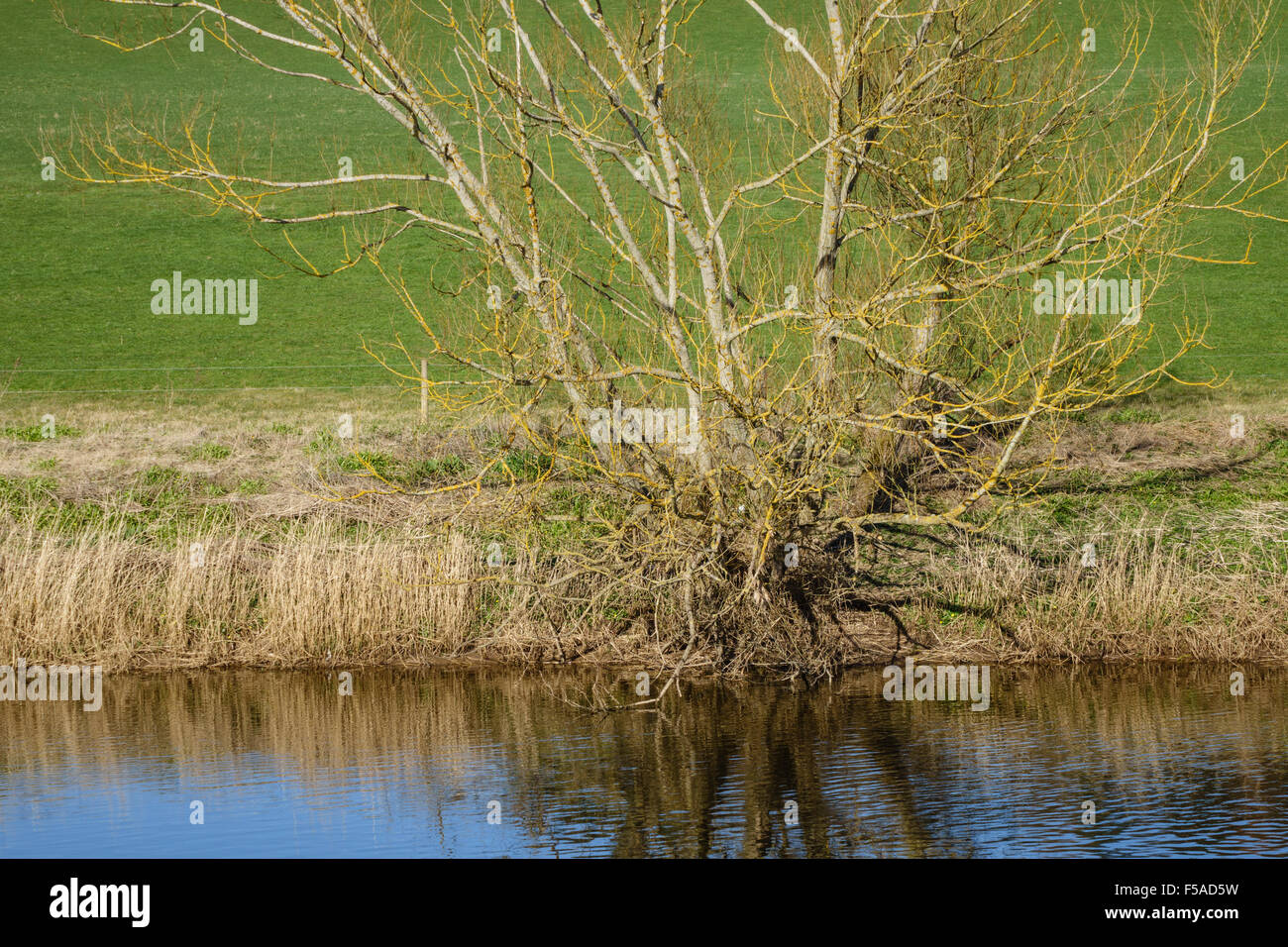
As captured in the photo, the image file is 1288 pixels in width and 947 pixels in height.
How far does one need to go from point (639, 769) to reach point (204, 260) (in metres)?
33.0

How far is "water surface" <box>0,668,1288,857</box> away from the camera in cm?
1038

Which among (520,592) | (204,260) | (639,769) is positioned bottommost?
(639,769)

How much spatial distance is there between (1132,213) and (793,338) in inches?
403

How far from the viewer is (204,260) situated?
136ft

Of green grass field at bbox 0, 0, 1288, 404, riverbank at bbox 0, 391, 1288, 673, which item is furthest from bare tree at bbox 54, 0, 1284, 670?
green grass field at bbox 0, 0, 1288, 404

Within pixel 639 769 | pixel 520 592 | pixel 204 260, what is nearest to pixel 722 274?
pixel 520 592

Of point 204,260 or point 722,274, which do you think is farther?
point 204,260

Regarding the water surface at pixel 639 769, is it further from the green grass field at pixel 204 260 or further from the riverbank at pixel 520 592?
the green grass field at pixel 204 260

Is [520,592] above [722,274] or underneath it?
underneath

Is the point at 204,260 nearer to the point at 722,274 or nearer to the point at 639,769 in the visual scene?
the point at 722,274

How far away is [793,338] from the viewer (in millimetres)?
23531

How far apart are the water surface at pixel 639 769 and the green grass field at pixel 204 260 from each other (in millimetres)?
11483
